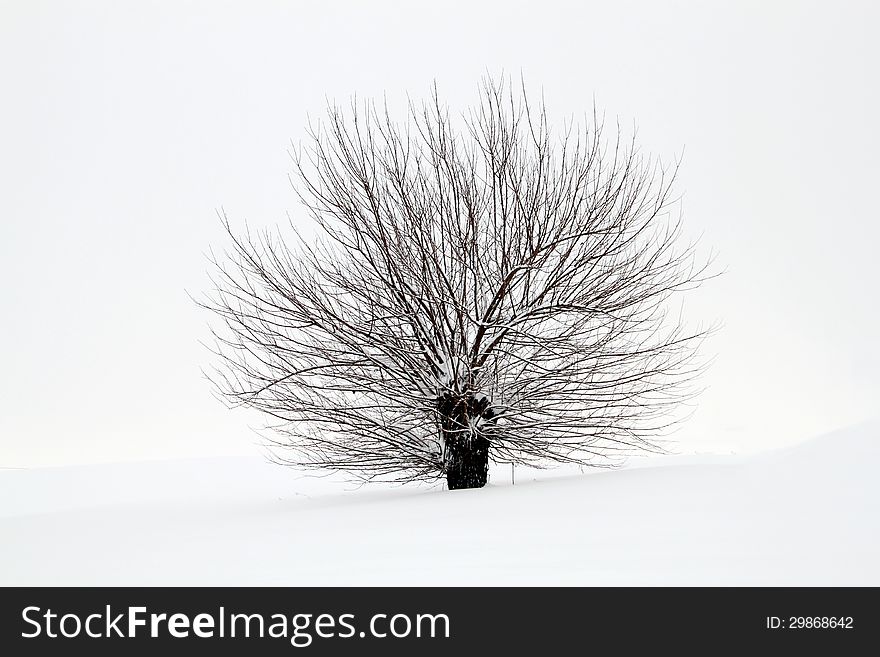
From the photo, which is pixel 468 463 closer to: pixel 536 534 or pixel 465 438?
pixel 465 438

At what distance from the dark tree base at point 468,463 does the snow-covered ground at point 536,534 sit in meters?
0.72

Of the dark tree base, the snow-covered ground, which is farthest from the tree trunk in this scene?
the snow-covered ground

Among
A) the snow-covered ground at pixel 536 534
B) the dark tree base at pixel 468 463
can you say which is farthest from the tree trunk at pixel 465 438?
the snow-covered ground at pixel 536 534

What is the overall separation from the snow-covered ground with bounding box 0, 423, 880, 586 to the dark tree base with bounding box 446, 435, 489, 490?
2.37ft

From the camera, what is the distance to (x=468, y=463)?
428 inches

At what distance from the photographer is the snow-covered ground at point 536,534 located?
5.55 meters

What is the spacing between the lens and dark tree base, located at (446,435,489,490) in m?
10.8

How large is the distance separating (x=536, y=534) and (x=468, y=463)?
419 cm

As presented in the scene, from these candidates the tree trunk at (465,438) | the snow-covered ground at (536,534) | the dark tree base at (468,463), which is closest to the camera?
A: the snow-covered ground at (536,534)

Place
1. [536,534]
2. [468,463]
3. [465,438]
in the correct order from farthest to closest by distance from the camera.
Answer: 1. [468,463]
2. [465,438]
3. [536,534]

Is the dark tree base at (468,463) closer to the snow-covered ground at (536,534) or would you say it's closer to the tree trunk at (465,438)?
the tree trunk at (465,438)

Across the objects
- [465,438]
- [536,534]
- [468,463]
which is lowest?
[536,534]

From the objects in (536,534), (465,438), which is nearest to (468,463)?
(465,438)

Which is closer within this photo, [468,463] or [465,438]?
[465,438]
